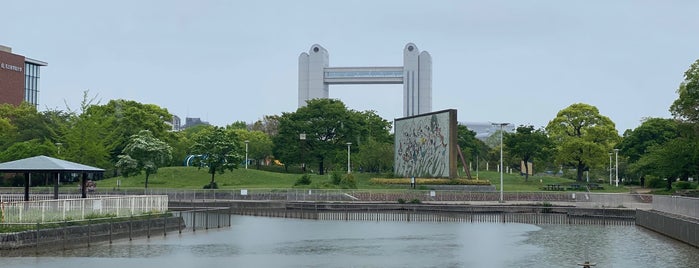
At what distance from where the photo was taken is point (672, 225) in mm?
45688

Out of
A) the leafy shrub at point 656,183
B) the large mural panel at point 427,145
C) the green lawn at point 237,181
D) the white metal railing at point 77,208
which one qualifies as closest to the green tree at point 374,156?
the green lawn at point 237,181

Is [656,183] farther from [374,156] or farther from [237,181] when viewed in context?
[237,181]

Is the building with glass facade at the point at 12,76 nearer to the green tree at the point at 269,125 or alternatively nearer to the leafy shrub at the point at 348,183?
the green tree at the point at 269,125

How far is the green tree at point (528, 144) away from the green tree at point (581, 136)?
6.73 feet

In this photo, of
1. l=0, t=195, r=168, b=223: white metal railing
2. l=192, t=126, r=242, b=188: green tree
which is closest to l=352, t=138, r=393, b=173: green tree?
l=192, t=126, r=242, b=188: green tree

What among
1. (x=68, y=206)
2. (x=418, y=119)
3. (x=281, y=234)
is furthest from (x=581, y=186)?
(x=68, y=206)

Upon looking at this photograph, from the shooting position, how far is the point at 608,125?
116000 millimetres

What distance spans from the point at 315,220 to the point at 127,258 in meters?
31.4

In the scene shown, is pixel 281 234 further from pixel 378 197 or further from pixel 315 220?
pixel 378 197

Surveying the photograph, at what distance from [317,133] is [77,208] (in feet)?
266

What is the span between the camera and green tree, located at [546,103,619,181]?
109 metres

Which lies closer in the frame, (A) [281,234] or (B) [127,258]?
(B) [127,258]

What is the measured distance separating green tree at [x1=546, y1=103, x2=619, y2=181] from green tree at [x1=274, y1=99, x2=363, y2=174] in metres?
29.1

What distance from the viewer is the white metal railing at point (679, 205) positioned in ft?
142
